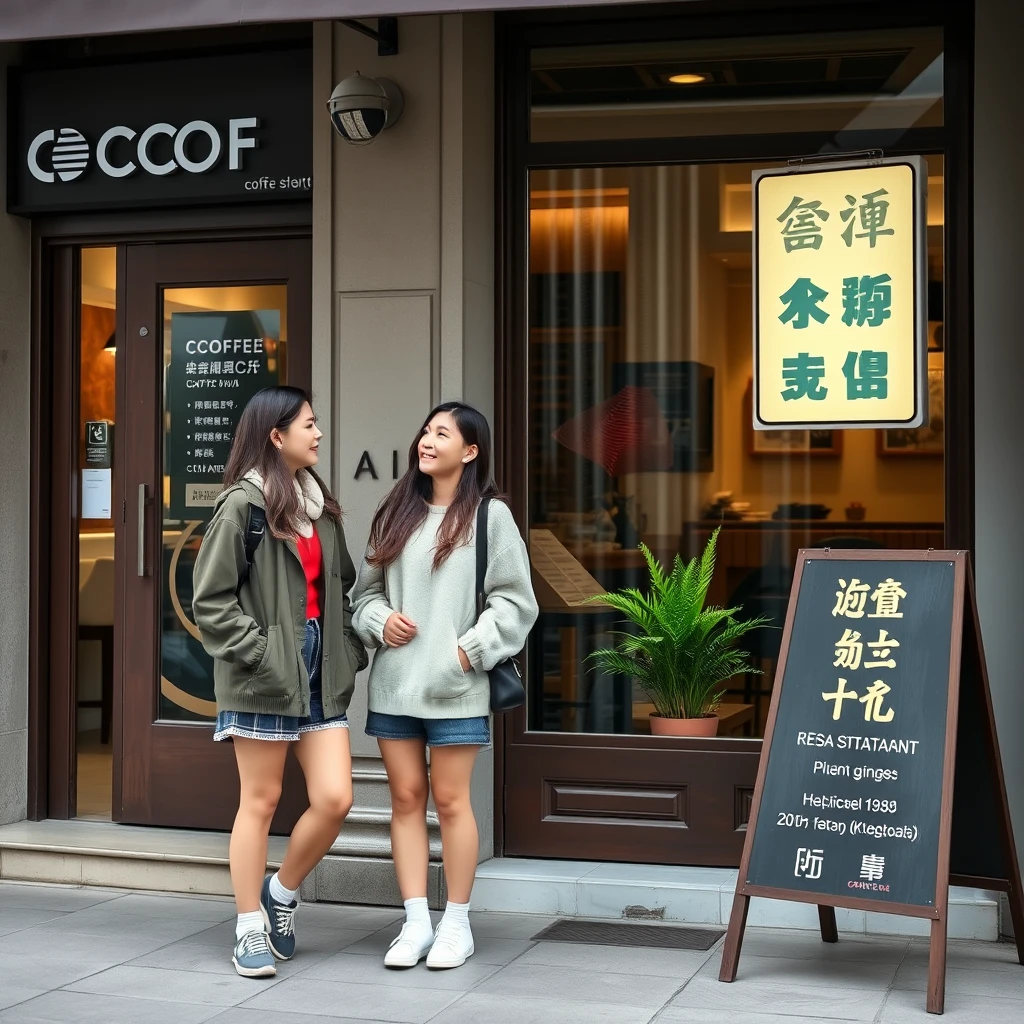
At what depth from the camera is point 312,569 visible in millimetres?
5137

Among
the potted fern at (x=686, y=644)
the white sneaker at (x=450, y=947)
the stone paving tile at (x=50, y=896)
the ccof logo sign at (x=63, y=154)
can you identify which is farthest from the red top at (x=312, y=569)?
the ccof logo sign at (x=63, y=154)

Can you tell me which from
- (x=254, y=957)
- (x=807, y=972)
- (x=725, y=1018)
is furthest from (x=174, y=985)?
(x=807, y=972)

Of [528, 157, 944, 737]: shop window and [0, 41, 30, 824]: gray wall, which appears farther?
[0, 41, 30, 824]: gray wall

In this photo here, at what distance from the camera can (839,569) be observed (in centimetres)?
523

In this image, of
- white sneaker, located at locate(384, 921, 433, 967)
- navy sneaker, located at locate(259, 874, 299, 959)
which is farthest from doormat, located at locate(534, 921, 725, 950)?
navy sneaker, located at locate(259, 874, 299, 959)

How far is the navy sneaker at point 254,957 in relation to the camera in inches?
197

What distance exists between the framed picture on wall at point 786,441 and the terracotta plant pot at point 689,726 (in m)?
1.12

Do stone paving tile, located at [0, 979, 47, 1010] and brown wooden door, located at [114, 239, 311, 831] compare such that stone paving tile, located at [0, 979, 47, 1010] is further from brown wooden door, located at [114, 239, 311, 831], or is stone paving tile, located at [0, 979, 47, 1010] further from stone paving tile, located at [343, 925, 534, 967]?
brown wooden door, located at [114, 239, 311, 831]

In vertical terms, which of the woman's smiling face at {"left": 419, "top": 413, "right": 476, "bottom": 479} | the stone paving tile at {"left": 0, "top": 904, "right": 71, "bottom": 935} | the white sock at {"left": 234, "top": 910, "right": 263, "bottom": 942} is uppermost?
the woman's smiling face at {"left": 419, "top": 413, "right": 476, "bottom": 479}

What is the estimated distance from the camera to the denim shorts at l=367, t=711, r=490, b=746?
16.7ft

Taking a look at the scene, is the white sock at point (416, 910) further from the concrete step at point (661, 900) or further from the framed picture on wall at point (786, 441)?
the framed picture on wall at point (786, 441)

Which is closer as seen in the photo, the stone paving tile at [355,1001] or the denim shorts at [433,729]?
the stone paving tile at [355,1001]

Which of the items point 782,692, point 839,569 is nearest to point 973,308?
point 839,569

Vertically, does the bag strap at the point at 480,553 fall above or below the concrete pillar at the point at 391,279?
below
